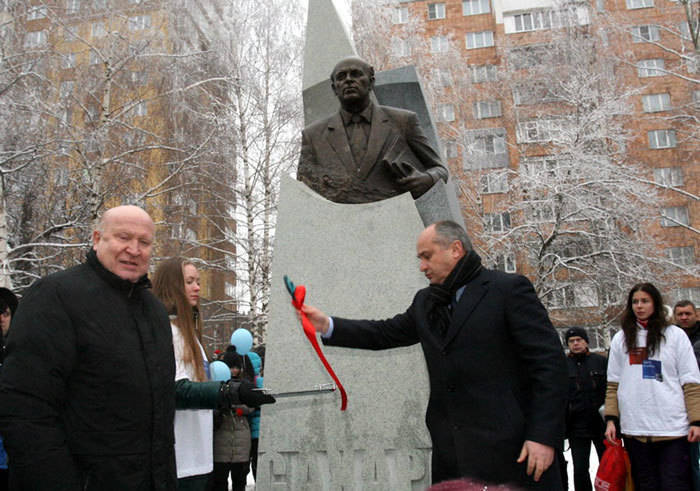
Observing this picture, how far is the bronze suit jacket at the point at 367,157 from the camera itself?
4496 millimetres

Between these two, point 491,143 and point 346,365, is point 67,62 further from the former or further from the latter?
point 491,143

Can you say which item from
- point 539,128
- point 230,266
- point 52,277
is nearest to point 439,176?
point 52,277

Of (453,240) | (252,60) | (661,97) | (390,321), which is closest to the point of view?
(453,240)

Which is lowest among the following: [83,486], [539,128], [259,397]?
[83,486]

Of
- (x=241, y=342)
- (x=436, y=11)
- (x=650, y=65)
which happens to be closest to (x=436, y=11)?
(x=436, y=11)

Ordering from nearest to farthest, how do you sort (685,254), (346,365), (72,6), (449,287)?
(449,287), (346,365), (72,6), (685,254)

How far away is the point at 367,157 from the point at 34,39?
11.7 m

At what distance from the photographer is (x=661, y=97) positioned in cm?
2959

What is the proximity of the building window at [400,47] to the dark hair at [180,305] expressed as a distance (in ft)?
59.2

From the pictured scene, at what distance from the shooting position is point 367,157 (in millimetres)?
4551

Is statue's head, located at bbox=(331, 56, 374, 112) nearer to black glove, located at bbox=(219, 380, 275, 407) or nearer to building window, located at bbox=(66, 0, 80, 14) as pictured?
black glove, located at bbox=(219, 380, 275, 407)

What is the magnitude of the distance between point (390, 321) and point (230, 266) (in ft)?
48.1

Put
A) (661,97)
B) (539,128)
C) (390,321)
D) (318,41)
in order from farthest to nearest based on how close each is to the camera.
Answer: (661,97) < (539,128) < (318,41) < (390,321)

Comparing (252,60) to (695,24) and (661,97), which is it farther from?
(661,97)
